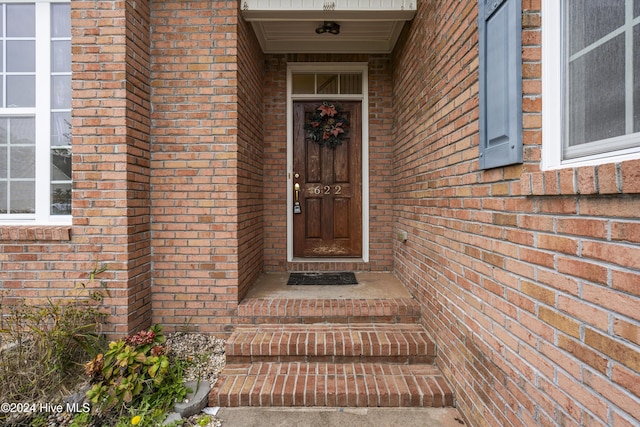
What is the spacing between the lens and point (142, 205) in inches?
111

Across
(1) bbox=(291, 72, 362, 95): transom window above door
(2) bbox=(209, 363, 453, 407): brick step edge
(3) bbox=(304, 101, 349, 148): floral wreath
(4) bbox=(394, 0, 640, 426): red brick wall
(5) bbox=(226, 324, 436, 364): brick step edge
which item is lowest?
(2) bbox=(209, 363, 453, 407): brick step edge

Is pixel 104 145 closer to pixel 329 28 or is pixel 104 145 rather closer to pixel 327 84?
pixel 329 28

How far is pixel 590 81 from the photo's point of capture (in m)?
1.23

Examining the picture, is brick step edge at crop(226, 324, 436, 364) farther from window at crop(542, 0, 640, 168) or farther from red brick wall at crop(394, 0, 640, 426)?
window at crop(542, 0, 640, 168)

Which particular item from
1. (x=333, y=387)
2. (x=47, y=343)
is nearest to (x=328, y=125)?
(x=333, y=387)

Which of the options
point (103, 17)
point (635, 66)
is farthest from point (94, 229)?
point (635, 66)

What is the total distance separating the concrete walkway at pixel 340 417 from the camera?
204 centimetres

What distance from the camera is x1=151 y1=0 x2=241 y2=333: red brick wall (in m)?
2.89

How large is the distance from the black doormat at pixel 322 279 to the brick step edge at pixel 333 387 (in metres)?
1.15

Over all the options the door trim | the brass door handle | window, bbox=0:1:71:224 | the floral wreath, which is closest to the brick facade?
the door trim

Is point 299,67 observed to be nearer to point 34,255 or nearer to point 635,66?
point 34,255

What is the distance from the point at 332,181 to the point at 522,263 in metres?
2.90

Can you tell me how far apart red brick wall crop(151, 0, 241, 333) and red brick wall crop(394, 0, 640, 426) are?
5.61 ft

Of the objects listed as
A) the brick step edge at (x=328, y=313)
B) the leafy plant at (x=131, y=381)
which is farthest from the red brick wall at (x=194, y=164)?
the leafy plant at (x=131, y=381)
